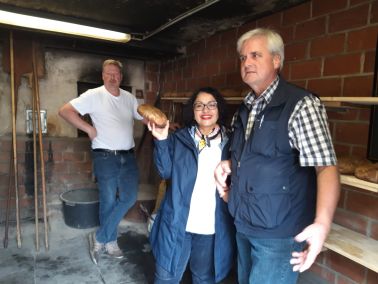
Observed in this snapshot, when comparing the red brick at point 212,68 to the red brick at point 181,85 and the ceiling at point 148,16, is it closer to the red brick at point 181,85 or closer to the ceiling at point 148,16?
the ceiling at point 148,16

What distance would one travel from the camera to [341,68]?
5.29 ft

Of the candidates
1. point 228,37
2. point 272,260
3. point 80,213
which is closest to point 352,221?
point 272,260

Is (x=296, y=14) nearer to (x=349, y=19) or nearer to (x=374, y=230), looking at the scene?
(x=349, y=19)

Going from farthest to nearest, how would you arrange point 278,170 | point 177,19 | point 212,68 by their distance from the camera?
point 212,68, point 177,19, point 278,170

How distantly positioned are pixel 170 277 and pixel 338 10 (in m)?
1.72

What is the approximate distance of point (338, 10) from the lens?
1614mm

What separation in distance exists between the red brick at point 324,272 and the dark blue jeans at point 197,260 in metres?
0.67

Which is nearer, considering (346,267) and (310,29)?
(346,267)

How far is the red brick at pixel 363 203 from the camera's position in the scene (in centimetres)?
149

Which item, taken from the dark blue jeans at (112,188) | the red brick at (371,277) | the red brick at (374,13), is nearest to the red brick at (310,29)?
the red brick at (374,13)

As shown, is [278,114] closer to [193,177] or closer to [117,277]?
[193,177]

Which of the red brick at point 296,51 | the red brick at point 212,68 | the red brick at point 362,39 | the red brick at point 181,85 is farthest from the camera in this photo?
the red brick at point 181,85

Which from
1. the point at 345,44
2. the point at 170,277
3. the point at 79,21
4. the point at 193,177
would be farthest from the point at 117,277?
the point at 345,44

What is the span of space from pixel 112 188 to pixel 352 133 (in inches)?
68.1
